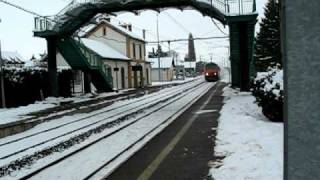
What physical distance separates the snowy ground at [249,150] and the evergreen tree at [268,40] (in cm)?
4321

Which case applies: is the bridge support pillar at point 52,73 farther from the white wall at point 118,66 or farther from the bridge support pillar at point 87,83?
the white wall at point 118,66

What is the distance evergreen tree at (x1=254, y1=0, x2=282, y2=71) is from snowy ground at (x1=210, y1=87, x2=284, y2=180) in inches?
1701

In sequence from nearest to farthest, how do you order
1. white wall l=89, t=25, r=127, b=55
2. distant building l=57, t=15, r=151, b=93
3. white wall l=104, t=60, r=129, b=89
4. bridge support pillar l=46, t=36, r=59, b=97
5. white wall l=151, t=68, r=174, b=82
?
bridge support pillar l=46, t=36, r=59, b=97
white wall l=104, t=60, r=129, b=89
distant building l=57, t=15, r=151, b=93
white wall l=89, t=25, r=127, b=55
white wall l=151, t=68, r=174, b=82

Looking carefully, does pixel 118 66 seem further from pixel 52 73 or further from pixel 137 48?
pixel 52 73

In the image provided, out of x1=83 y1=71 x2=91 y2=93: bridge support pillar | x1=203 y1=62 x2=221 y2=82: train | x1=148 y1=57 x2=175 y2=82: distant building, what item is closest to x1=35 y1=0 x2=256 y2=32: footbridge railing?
x1=83 y1=71 x2=91 y2=93: bridge support pillar

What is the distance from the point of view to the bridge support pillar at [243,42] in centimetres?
3440

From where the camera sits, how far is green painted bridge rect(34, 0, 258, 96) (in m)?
34.0

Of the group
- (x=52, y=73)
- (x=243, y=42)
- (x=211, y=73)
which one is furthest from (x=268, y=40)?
(x=52, y=73)

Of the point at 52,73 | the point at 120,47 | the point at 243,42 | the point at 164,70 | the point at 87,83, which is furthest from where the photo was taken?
the point at 164,70

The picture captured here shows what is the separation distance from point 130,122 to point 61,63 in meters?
35.9

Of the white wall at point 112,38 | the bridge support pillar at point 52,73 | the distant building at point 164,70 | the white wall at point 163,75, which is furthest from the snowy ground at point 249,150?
the white wall at point 163,75

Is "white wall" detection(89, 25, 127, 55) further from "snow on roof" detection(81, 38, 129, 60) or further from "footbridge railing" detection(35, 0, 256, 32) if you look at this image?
"footbridge railing" detection(35, 0, 256, 32)

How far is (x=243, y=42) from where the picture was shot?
119ft

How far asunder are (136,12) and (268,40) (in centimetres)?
2929
